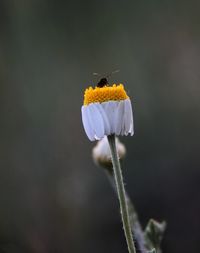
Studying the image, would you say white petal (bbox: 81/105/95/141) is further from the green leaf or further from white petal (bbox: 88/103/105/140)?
the green leaf

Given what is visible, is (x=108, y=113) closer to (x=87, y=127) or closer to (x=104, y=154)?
(x=87, y=127)

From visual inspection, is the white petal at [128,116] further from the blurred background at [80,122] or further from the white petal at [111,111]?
the blurred background at [80,122]

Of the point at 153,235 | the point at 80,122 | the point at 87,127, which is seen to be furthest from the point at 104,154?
the point at 80,122

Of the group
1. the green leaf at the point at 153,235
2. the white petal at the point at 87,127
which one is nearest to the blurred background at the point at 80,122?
the green leaf at the point at 153,235

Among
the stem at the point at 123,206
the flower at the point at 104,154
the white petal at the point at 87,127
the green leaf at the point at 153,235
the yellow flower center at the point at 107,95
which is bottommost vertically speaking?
the green leaf at the point at 153,235

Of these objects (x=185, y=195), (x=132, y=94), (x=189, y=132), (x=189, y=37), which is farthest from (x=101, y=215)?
(x=189, y=37)

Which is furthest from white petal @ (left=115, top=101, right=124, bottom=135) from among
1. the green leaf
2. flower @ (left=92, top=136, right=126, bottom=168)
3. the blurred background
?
the blurred background
